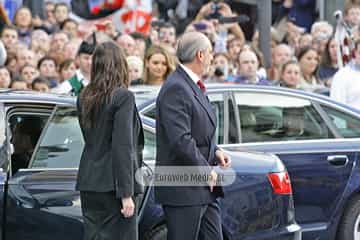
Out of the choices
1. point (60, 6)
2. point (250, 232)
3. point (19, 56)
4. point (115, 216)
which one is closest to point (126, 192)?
point (115, 216)

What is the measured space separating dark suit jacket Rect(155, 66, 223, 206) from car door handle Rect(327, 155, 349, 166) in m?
2.06

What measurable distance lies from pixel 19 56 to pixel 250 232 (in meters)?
5.92

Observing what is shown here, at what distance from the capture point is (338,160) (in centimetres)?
784

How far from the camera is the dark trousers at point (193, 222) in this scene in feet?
19.3

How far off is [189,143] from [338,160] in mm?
2431

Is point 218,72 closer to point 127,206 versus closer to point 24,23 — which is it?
point 24,23

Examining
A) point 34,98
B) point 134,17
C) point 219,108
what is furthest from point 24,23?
point 34,98

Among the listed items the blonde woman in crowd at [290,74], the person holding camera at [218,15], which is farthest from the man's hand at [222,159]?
the person holding camera at [218,15]

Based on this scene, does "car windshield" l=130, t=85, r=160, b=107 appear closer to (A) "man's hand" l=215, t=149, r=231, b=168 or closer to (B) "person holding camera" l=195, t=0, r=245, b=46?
(A) "man's hand" l=215, t=149, r=231, b=168

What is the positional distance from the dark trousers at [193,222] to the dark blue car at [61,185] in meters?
0.45

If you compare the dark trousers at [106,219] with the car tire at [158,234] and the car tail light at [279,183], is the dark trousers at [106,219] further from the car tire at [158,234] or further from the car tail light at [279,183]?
the car tail light at [279,183]

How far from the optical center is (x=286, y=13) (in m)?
17.6

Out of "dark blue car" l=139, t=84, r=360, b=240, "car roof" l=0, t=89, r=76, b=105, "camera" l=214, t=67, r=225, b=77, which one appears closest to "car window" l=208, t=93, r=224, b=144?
"dark blue car" l=139, t=84, r=360, b=240

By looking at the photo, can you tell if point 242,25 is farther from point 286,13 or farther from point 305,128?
point 305,128
